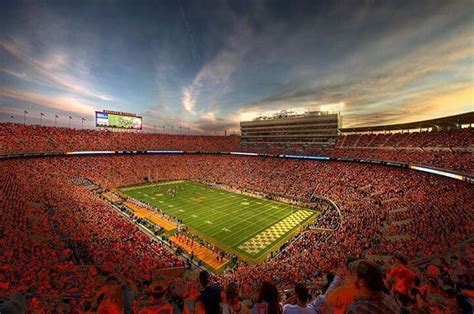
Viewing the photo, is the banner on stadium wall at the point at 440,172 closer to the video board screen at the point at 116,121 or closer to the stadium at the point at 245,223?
the stadium at the point at 245,223

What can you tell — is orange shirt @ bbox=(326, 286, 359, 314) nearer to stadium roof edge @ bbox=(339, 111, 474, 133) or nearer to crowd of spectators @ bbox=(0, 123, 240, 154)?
stadium roof edge @ bbox=(339, 111, 474, 133)

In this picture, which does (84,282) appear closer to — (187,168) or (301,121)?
(187,168)

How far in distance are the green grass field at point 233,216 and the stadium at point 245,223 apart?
0.24 meters

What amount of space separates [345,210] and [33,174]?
1883 inches

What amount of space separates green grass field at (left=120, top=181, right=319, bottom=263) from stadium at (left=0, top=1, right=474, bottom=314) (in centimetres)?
24

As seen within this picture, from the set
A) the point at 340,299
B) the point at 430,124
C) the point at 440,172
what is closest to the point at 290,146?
the point at 430,124

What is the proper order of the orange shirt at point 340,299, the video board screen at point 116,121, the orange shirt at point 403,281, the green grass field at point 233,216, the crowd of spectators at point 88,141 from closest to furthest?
the orange shirt at point 340,299, the orange shirt at point 403,281, the green grass field at point 233,216, the crowd of spectators at point 88,141, the video board screen at point 116,121

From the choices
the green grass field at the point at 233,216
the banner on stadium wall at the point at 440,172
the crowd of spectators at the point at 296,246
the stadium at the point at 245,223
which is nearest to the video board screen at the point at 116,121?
the stadium at the point at 245,223

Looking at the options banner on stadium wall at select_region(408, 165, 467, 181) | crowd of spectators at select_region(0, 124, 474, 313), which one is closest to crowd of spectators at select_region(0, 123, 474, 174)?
banner on stadium wall at select_region(408, 165, 467, 181)

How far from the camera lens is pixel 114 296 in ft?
9.16

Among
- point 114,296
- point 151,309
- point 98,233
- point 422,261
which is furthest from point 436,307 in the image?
point 98,233

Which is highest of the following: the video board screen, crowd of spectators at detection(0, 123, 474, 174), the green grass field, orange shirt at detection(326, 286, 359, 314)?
the video board screen

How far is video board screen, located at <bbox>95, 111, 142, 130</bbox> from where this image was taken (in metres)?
56.9

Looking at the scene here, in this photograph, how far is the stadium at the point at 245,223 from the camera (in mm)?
3787
